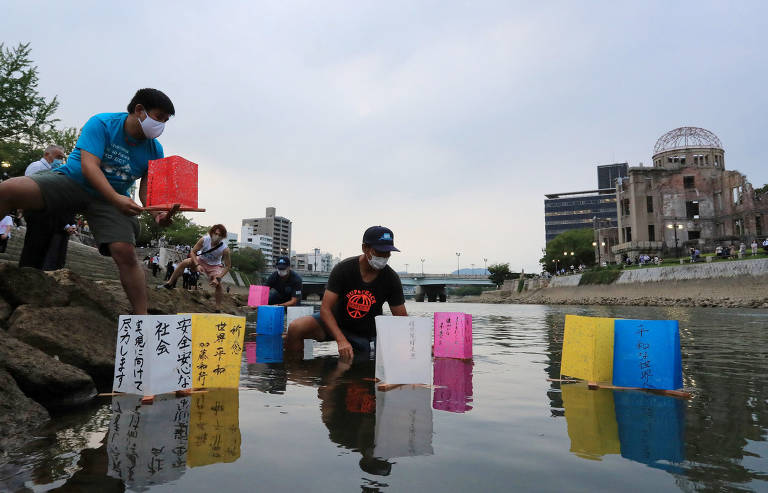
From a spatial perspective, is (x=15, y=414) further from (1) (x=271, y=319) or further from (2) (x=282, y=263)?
(2) (x=282, y=263)

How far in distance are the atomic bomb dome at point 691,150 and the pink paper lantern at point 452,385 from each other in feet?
213

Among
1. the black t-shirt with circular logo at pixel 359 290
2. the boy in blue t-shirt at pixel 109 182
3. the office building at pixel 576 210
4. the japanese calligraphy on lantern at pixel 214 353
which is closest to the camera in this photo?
the japanese calligraphy on lantern at pixel 214 353

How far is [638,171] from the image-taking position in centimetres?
5778

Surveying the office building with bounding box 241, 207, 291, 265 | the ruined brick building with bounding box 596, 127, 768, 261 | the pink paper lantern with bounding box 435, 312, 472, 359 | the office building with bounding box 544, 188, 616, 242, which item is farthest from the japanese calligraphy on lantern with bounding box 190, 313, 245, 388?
the office building with bounding box 241, 207, 291, 265

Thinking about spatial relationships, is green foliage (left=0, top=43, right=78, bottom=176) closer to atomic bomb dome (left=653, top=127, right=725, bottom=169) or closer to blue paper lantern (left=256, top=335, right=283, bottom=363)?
blue paper lantern (left=256, top=335, right=283, bottom=363)

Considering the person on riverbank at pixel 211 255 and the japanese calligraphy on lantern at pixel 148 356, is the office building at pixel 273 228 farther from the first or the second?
the japanese calligraphy on lantern at pixel 148 356

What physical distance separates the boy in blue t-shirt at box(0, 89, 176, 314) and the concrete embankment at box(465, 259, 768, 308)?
31.6 meters

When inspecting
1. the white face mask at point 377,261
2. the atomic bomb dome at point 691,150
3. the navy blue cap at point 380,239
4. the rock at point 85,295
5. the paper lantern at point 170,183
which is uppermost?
the atomic bomb dome at point 691,150


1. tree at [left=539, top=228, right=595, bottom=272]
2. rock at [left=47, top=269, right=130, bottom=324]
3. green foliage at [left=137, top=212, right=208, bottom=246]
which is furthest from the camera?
tree at [left=539, top=228, right=595, bottom=272]

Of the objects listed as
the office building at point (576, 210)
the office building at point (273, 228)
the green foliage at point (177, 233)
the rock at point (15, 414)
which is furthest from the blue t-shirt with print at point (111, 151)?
the office building at point (273, 228)

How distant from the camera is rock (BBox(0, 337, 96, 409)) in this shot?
271 centimetres

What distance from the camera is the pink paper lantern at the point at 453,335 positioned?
5.56m

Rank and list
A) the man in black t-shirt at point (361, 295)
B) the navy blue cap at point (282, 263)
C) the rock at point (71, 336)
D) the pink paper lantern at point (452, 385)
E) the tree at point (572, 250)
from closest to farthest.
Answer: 1. the pink paper lantern at point (452, 385)
2. the rock at point (71, 336)
3. the man in black t-shirt at point (361, 295)
4. the navy blue cap at point (282, 263)
5. the tree at point (572, 250)

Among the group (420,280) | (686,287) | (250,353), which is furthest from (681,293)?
(420,280)
